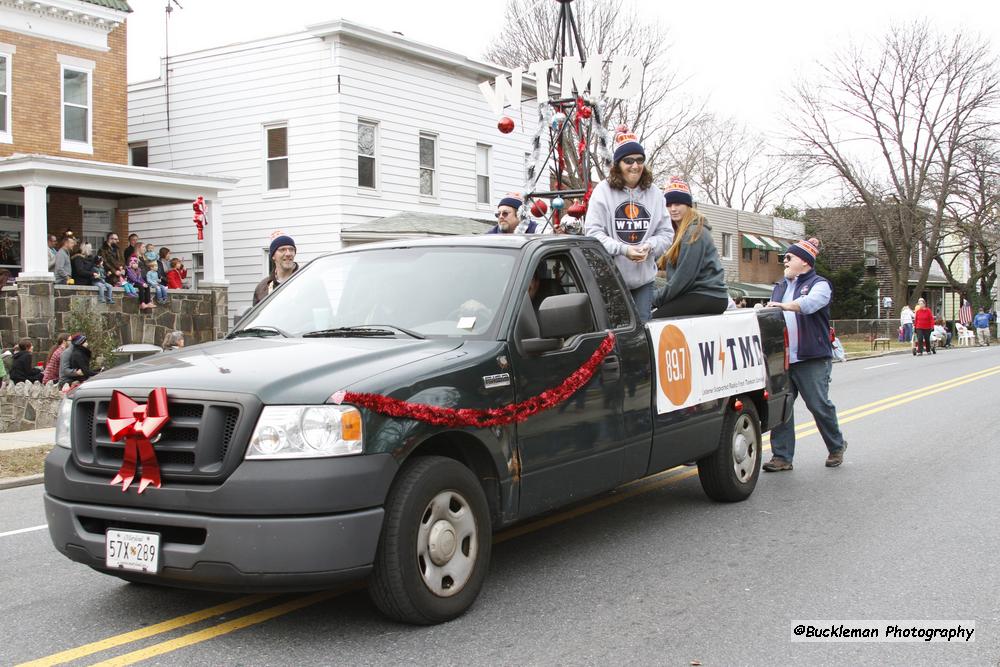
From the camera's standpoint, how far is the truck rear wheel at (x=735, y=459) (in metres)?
7.20

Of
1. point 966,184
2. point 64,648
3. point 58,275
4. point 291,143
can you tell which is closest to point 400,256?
point 64,648

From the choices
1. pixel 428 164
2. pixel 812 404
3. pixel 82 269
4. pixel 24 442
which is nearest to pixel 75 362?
pixel 24 442

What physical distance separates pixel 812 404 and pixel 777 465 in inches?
24.2

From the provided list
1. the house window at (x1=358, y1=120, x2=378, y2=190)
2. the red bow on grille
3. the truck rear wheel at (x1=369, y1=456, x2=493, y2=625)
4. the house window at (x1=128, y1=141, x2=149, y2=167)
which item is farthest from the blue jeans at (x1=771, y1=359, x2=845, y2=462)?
the house window at (x1=128, y1=141, x2=149, y2=167)

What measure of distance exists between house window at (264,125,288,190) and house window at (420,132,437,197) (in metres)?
3.53

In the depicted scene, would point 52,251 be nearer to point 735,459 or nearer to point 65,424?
point 735,459

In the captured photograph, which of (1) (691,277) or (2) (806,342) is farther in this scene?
(2) (806,342)

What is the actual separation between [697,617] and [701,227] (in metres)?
3.52

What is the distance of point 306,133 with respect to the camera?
77.6 ft

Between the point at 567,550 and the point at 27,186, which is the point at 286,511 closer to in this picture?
the point at 567,550

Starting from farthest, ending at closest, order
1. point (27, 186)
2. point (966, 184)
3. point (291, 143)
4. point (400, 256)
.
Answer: point (966, 184) < point (291, 143) < point (27, 186) < point (400, 256)

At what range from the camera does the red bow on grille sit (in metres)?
4.21

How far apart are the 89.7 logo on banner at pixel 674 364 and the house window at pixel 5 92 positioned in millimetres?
18746

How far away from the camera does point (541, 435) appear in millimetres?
5148
